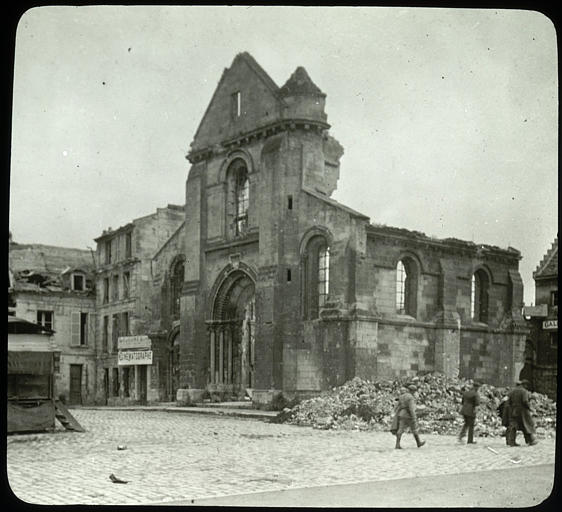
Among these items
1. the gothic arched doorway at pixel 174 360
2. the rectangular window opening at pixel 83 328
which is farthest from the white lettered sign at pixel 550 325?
the gothic arched doorway at pixel 174 360

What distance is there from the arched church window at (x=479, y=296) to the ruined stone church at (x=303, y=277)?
0.06m

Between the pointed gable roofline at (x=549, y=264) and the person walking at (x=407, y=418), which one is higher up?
the pointed gable roofline at (x=549, y=264)

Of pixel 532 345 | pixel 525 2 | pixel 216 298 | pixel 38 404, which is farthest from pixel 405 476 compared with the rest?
pixel 216 298

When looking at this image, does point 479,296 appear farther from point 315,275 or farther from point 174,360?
point 174,360

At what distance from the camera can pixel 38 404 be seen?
62.3 feet

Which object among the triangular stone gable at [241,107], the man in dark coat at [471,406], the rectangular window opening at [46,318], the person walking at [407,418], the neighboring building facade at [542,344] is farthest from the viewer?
the triangular stone gable at [241,107]

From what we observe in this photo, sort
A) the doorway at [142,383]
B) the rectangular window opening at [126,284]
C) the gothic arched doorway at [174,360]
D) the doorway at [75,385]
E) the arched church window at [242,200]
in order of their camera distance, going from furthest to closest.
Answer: the gothic arched doorway at [174,360]
the arched church window at [242,200]
the doorway at [142,383]
the rectangular window opening at [126,284]
the doorway at [75,385]

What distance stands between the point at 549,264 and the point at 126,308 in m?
13.6

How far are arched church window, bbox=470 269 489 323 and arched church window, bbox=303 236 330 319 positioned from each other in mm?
4708

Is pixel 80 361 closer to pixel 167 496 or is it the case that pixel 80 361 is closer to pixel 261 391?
pixel 261 391

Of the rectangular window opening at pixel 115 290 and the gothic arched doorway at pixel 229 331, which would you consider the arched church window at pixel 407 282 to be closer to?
the gothic arched doorway at pixel 229 331

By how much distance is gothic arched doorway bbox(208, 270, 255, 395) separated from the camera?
30.6m

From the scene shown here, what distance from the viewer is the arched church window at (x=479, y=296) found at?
25031mm

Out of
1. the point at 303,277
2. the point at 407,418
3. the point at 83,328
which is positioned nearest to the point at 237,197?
the point at 303,277
